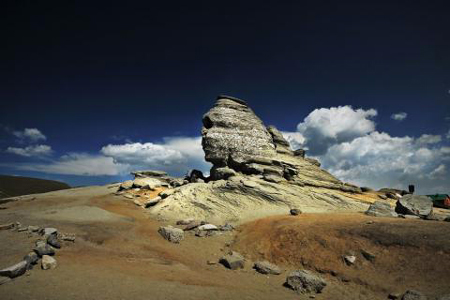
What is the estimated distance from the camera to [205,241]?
1730 centimetres

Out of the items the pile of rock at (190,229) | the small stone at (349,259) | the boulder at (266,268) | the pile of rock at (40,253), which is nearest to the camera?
the pile of rock at (40,253)

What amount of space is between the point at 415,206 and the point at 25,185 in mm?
93106

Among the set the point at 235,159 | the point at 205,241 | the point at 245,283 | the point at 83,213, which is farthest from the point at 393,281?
the point at 83,213

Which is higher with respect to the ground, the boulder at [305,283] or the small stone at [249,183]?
the small stone at [249,183]

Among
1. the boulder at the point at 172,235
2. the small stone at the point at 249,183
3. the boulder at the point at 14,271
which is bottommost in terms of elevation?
the boulder at the point at 14,271

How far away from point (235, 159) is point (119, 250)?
16360 mm

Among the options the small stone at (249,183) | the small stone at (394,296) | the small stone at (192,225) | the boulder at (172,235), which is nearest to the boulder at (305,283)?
the small stone at (394,296)

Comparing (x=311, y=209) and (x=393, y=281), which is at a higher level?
(x=311, y=209)

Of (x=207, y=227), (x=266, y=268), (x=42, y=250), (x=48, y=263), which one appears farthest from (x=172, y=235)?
(x=48, y=263)

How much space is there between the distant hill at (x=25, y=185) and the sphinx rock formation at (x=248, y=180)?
66.5 m

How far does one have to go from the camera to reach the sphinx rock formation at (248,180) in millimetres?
22828

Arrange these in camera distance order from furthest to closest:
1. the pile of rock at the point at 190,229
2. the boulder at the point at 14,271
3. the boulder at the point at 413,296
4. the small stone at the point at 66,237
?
1. the pile of rock at the point at 190,229
2. the small stone at the point at 66,237
3. the boulder at the point at 413,296
4. the boulder at the point at 14,271

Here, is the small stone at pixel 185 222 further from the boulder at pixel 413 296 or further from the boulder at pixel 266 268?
the boulder at pixel 413 296

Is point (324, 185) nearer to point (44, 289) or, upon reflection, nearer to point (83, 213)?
point (83, 213)
